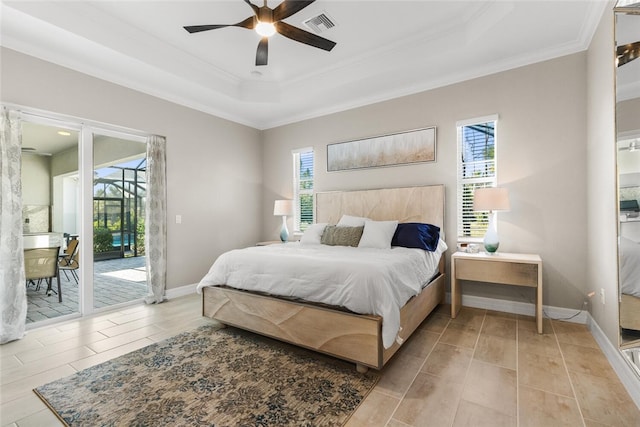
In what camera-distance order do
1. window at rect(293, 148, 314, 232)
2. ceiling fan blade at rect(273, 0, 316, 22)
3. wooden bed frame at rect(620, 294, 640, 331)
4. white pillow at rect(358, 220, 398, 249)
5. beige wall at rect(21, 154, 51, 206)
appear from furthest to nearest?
1. window at rect(293, 148, 314, 232)
2. white pillow at rect(358, 220, 398, 249)
3. beige wall at rect(21, 154, 51, 206)
4. ceiling fan blade at rect(273, 0, 316, 22)
5. wooden bed frame at rect(620, 294, 640, 331)

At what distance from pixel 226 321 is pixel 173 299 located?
1.65 metres

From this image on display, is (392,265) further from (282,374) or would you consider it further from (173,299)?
(173,299)

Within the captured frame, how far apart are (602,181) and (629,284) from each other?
1.04 m

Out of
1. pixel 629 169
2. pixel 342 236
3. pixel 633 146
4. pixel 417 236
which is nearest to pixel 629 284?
pixel 629 169

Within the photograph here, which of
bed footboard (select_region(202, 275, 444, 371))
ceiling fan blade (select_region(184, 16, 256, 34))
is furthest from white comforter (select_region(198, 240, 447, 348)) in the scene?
ceiling fan blade (select_region(184, 16, 256, 34))

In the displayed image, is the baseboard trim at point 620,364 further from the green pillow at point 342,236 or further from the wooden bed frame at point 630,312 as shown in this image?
the green pillow at point 342,236

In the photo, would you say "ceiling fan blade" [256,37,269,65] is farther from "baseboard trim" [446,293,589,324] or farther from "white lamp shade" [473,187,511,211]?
"baseboard trim" [446,293,589,324]

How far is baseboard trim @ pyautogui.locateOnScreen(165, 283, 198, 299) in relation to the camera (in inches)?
160

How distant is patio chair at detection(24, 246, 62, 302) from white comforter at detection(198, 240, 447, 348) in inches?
70.2

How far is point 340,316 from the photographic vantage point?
2125 mm

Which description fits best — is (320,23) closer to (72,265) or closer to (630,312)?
(630,312)

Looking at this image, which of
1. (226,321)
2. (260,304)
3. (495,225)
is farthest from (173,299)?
→ (495,225)

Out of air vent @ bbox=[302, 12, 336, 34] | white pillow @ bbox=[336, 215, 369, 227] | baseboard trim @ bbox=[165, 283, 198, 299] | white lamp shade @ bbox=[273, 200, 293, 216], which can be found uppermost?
air vent @ bbox=[302, 12, 336, 34]

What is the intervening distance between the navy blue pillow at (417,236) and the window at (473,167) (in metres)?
0.49
